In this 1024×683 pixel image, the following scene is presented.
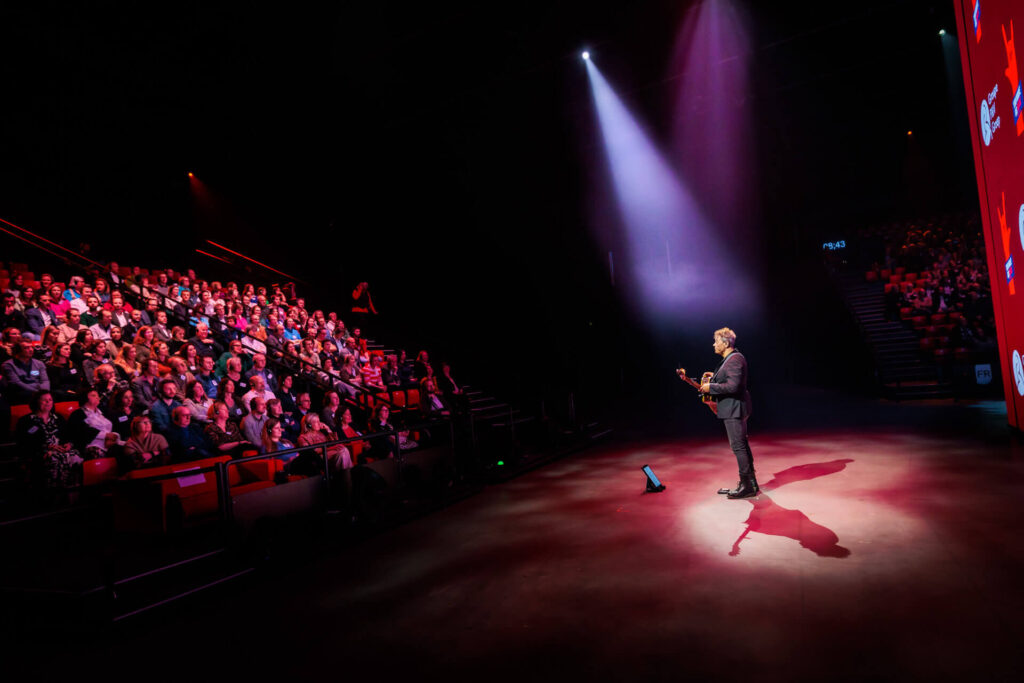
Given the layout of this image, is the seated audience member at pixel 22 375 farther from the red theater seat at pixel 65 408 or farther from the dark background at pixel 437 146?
the dark background at pixel 437 146

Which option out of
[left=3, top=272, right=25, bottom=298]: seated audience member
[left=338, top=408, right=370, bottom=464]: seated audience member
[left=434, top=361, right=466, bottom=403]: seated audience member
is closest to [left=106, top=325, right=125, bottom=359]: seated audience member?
[left=3, top=272, right=25, bottom=298]: seated audience member

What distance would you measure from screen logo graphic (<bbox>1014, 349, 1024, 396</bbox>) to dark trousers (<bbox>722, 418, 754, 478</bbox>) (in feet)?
11.8

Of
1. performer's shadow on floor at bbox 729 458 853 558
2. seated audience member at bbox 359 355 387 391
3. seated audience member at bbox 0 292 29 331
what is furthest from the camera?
seated audience member at bbox 359 355 387 391

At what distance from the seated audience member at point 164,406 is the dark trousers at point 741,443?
225 inches

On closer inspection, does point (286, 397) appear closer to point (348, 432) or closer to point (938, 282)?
point (348, 432)

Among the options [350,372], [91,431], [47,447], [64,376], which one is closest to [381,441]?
[91,431]

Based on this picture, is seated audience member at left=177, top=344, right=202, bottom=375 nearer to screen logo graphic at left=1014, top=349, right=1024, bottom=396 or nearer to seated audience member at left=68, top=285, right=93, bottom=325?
seated audience member at left=68, top=285, right=93, bottom=325

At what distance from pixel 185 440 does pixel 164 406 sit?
1.97 feet

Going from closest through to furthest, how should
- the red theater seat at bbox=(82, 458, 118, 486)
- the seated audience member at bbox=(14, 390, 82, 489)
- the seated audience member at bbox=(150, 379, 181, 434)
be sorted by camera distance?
1. the seated audience member at bbox=(14, 390, 82, 489)
2. the red theater seat at bbox=(82, 458, 118, 486)
3. the seated audience member at bbox=(150, 379, 181, 434)

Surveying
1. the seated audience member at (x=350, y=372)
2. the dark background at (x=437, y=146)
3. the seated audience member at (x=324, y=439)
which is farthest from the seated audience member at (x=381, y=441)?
the dark background at (x=437, y=146)

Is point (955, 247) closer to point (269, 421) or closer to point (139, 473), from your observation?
point (269, 421)

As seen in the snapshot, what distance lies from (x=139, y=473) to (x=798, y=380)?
17.6m

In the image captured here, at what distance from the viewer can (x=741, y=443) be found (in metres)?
5.54

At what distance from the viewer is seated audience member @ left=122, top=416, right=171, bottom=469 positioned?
5.25 meters
